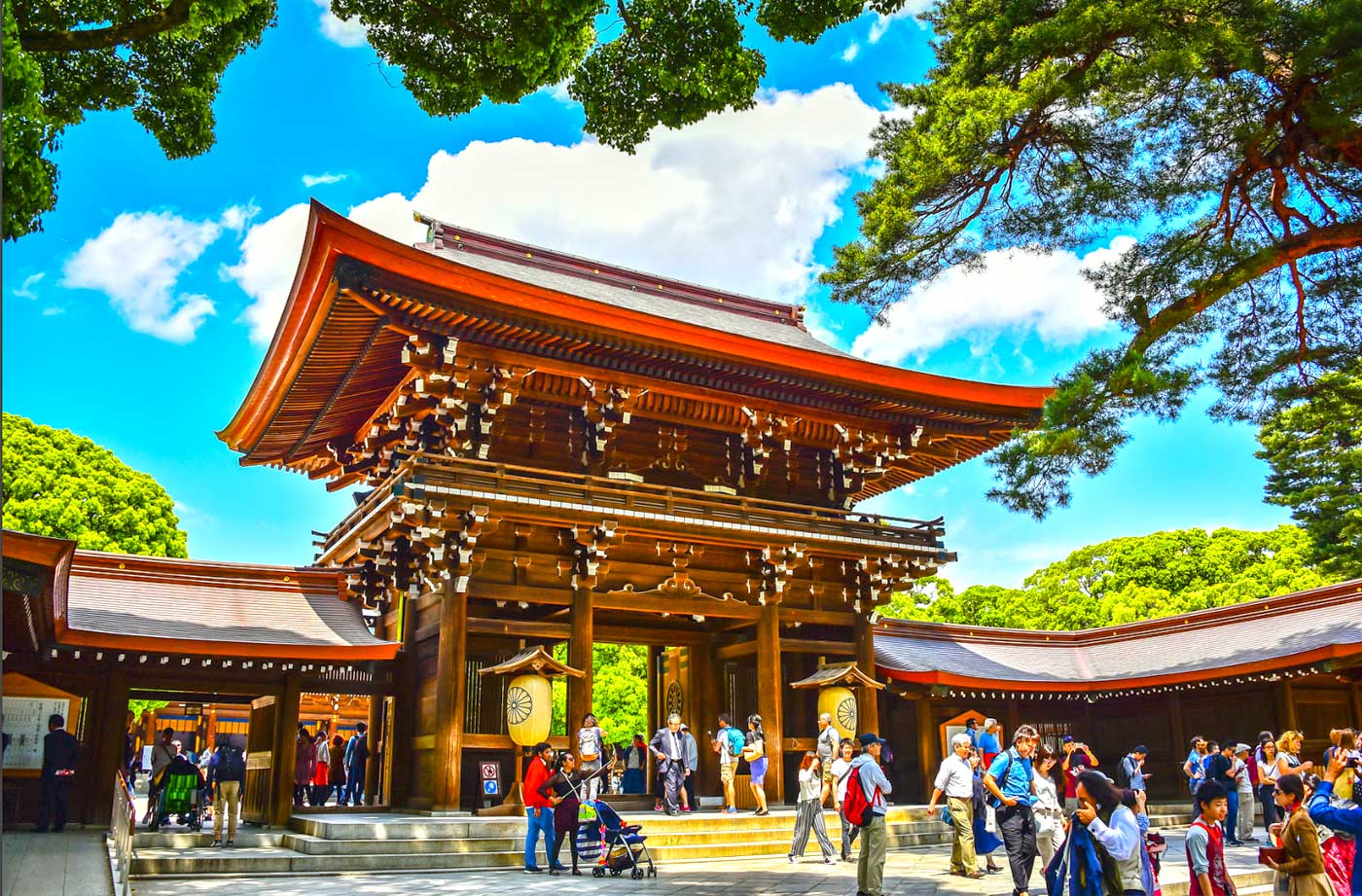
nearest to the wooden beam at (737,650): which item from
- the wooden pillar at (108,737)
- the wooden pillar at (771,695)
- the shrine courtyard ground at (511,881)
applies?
the wooden pillar at (771,695)

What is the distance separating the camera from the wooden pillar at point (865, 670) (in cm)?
1747

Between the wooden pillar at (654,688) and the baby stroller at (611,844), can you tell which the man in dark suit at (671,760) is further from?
the wooden pillar at (654,688)

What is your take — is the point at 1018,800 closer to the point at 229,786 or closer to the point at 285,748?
the point at 229,786

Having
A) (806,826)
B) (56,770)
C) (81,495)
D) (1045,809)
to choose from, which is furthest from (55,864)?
(81,495)

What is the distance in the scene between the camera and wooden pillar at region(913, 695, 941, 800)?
802 inches

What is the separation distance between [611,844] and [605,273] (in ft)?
45.7

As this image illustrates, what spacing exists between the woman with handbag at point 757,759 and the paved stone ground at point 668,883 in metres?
2.72

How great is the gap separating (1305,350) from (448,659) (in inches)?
448

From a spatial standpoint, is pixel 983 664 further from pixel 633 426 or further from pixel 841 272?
pixel 841 272

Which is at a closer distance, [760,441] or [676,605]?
[676,605]

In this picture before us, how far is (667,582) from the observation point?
1639cm

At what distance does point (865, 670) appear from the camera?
18.0 meters

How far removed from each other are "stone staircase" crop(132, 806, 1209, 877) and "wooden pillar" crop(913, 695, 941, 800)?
21.0ft

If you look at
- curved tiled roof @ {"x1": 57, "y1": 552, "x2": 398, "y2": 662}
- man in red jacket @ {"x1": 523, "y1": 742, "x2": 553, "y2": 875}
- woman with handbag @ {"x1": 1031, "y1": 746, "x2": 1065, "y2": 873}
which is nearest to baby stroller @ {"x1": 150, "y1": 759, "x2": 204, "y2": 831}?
curved tiled roof @ {"x1": 57, "y1": 552, "x2": 398, "y2": 662}
